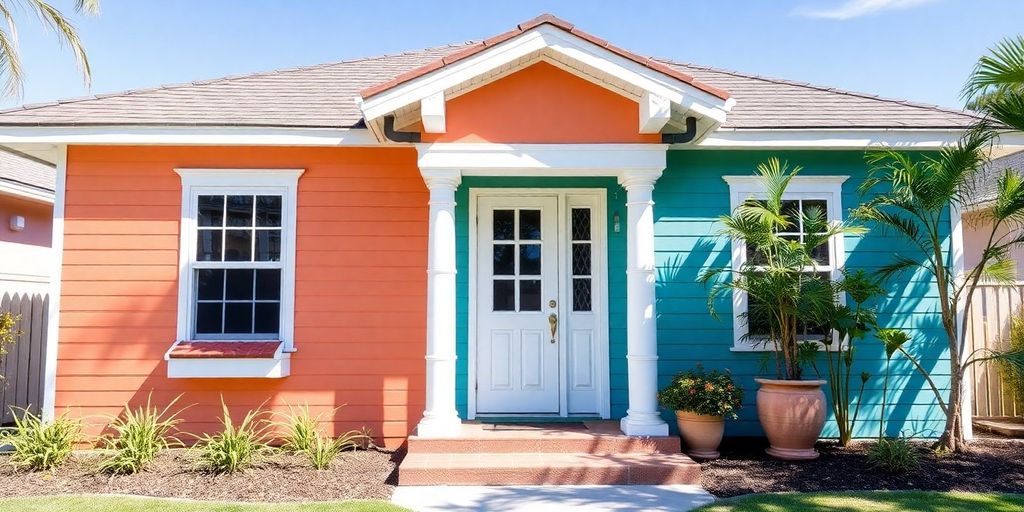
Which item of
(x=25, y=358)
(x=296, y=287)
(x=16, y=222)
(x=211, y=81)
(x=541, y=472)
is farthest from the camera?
(x=16, y=222)

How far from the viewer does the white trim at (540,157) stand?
5.73 metres

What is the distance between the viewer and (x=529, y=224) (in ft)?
22.4

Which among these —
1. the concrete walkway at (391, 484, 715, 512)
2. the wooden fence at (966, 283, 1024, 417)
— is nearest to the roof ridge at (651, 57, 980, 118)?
the wooden fence at (966, 283, 1024, 417)

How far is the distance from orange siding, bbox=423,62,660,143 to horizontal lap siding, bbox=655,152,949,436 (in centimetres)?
110

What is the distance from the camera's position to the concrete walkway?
453cm

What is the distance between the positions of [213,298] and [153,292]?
0.54 metres

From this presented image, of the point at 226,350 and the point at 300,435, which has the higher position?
the point at 226,350

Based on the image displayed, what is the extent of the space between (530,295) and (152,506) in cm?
372

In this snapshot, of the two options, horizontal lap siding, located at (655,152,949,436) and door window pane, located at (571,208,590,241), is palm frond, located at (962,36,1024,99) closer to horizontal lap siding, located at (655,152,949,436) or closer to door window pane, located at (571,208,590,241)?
horizontal lap siding, located at (655,152,949,436)

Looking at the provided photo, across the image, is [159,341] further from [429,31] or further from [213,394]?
[429,31]

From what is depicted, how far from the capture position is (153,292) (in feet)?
20.9

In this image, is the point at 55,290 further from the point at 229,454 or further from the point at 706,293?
the point at 706,293

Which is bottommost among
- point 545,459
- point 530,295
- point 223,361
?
point 545,459

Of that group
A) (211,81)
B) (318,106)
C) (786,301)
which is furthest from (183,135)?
(786,301)
